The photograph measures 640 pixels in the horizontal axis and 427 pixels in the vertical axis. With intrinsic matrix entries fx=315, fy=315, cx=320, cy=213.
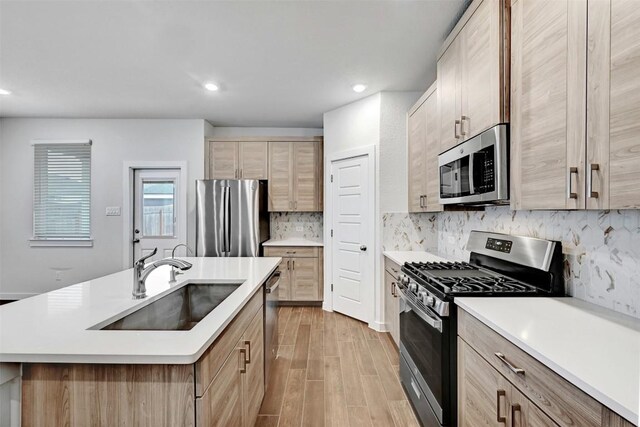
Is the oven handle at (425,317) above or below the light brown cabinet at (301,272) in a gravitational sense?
above

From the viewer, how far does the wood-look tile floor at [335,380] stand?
6.68ft

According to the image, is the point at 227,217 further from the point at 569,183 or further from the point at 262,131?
the point at 569,183

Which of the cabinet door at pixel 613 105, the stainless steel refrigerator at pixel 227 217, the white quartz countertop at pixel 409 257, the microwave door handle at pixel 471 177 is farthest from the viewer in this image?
the stainless steel refrigerator at pixel 227 217

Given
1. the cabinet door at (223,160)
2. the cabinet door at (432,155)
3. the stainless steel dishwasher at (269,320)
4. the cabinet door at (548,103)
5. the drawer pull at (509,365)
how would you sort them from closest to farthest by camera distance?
the drawer pull at (509,365), the cabinet door at (548,103), the stainless steel dishwasher at (269,320), the cabinet door at (432,155), the cabinet door at (223,160)

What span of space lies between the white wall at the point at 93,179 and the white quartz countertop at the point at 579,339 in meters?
4.28

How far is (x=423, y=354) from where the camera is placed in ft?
6.08

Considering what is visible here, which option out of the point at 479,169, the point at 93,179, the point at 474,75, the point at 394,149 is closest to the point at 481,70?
the point at 474,75

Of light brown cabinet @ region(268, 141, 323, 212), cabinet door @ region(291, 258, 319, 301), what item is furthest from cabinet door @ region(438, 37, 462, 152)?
cabinet door @ region(291, 258, 319, 301)

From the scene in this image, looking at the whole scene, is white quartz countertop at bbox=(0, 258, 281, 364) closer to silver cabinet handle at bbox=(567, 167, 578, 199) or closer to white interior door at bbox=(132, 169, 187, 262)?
silver cabinet handle at bbox=(567, 167, 578, 199)

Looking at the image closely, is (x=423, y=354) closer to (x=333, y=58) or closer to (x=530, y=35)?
(x=530, y=35)

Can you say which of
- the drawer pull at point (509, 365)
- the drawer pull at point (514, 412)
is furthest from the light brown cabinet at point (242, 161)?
the drawer pull at point (514, 412)

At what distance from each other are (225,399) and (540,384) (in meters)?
1.09

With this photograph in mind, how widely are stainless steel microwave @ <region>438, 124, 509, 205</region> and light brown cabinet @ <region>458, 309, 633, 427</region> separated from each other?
67 centimetres

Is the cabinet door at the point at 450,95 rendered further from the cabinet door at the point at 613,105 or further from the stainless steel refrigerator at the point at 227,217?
the stainless steel refrigerator at the point at 227,217
